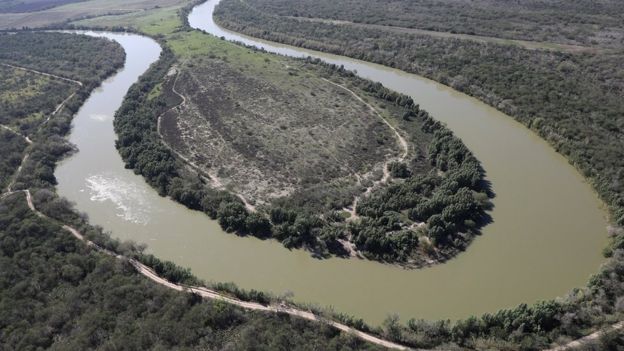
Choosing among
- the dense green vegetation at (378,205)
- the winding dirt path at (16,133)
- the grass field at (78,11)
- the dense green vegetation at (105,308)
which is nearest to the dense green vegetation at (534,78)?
the dense green vegetation at (378,205)

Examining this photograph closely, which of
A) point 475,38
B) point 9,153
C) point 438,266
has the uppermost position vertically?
point 475,38

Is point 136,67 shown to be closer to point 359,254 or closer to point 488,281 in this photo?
point 359,254

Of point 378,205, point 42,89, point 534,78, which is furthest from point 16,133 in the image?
point 534,78

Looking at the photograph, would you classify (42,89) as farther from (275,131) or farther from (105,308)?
(105,308)

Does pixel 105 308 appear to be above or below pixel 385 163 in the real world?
below

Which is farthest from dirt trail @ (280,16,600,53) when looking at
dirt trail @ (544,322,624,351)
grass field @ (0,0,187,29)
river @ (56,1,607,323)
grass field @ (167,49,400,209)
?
dirt trail @ (544,322,624,351)

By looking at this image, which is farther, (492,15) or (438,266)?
(492,15)

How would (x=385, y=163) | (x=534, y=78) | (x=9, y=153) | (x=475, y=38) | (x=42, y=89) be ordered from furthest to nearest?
(x=475, y=38) < (x=42, y=89) < (x=534, y=78) < (x=9, y=153) < (x=385, y=163)

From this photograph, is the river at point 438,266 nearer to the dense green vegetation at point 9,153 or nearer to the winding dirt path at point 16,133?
Answer: the dense green vegetation at point 9,153
